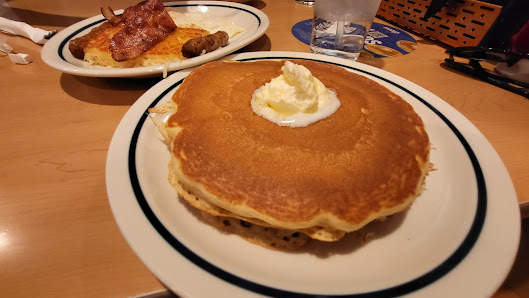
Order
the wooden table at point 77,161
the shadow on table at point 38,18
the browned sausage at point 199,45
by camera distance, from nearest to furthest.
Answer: the wooden table at point 77,161
the browned sausage at point 199,45
the shadow on table at point 38,18

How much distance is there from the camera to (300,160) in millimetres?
727

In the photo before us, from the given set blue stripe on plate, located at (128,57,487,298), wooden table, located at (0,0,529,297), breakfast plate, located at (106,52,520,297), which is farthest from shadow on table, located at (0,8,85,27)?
blue stripe on plate, located at (128,57,487,298)

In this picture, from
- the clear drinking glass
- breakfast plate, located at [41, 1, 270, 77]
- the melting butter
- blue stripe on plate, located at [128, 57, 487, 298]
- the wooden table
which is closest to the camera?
blue stripe on plate, located at [128, 57, 487, 298]

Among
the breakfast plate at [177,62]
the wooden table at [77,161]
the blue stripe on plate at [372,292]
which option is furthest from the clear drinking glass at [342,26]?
the blue stripe on plate at [372,292]

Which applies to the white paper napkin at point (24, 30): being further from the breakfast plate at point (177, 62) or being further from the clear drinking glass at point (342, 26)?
the clear drinking glass at point (342, 26)

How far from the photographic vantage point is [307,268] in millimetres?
646

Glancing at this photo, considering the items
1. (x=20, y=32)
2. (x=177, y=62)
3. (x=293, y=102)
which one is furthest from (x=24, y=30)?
(x=293, y=102)

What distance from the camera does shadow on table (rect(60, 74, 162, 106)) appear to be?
125 cm

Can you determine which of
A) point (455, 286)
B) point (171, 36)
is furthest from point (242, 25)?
point (455, 286)

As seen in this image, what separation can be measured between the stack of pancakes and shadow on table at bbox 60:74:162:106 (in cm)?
48

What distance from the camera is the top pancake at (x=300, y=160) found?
25.9 inches

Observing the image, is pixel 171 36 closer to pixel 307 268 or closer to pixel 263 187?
pixel 263 187

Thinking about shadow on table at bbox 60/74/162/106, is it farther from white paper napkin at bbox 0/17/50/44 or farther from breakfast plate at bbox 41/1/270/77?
white paper napkin at bbox 0/17/50/44

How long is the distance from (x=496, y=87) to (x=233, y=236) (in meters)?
1.64
